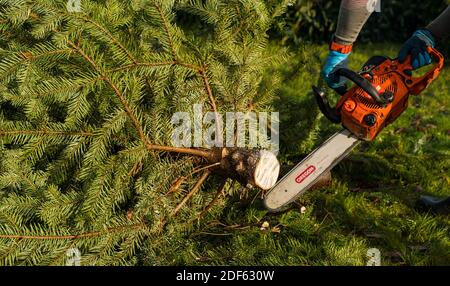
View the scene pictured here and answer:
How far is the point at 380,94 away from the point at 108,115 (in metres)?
1.32

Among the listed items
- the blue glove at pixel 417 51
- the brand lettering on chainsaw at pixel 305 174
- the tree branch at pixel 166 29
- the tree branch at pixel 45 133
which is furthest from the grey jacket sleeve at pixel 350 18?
the tree branch at pixel 45 133

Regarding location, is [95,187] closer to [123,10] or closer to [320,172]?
[123,10]

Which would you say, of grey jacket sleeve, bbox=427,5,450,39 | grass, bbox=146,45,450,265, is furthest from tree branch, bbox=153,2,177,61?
grey jacket sleeve, bbox=427,5,450,39

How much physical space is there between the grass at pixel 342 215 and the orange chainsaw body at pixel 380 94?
0.57 metres

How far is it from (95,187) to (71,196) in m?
0.15

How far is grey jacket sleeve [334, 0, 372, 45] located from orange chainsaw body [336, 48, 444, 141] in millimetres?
218

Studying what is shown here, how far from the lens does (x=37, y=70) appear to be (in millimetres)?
2674

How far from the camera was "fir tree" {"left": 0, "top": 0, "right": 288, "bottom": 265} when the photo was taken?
2545 mm

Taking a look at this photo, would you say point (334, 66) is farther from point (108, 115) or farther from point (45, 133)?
point (45, 133)

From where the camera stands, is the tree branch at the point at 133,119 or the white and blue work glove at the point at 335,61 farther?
the white and blue work glove at the point at 335,61

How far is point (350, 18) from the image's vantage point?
9.28 ft

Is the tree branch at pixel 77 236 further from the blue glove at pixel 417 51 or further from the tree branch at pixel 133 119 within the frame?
the blue glove at pixel 417 51

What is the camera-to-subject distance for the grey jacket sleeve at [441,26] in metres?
3.13

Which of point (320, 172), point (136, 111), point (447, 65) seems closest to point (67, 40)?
point (136, 111)
